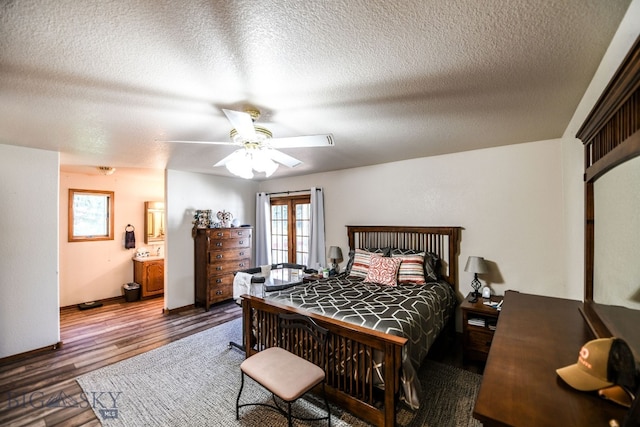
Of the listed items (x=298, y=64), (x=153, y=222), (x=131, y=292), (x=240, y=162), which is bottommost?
(x=131, y=292)

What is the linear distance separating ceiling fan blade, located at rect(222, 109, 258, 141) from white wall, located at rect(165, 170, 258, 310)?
10.2ft

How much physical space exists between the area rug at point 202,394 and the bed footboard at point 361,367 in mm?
153

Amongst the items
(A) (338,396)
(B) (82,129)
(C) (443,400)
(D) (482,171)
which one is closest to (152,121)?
(B) (82,129)

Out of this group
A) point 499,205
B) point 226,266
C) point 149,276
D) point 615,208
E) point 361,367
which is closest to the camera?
point 615,208

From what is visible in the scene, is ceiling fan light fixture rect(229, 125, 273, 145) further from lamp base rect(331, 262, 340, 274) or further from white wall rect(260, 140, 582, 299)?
lamp base rect(331, 262, 340, 274)

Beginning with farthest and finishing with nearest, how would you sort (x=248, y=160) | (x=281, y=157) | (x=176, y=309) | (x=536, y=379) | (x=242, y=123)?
(x=176, y=309)
(x=281, y=157)
(x=248, y=160)
(x=242, y=123)
(x=536, y=379)

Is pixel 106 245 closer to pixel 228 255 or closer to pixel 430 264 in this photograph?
pixel 228 255

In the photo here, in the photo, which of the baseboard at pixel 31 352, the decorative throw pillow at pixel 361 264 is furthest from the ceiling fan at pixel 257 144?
the baseboard at pixel 31 352

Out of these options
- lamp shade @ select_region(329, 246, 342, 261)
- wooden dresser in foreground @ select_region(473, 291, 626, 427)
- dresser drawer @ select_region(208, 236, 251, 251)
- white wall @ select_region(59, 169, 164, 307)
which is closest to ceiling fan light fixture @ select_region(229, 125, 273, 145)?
wooden dresser in foreground @ select_region(473, 291, 626, 427)

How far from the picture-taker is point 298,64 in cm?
144

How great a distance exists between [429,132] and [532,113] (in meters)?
0.79

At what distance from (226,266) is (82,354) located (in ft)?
6.83

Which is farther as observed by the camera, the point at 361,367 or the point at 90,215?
the point at 90,215

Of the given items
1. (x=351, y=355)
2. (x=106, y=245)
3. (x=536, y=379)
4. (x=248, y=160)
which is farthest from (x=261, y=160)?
(x=106, y=245)
